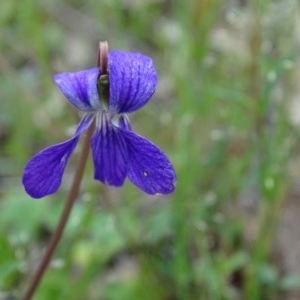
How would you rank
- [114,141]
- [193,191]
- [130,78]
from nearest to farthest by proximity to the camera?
[130,78], [114,141], [193,191]

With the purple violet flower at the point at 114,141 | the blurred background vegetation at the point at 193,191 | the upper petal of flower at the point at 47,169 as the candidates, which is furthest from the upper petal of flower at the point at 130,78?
the blurred background vegetation at the point at 193,191

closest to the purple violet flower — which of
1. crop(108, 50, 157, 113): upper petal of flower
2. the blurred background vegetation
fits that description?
crop(108, 50, 157, 113): upper petal of flower

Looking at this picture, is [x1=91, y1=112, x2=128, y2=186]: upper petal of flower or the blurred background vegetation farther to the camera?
the blurred background vegetation

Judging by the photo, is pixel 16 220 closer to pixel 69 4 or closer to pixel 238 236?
pixel 238 236

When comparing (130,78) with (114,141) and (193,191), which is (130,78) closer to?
(114,141)

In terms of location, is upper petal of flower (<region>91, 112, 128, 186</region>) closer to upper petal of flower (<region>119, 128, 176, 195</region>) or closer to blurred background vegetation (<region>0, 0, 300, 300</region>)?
upper petal of flower (<region>119, 128, 176, 195</region>)

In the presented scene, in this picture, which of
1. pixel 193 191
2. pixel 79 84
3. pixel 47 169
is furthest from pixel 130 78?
pixel 193 191
